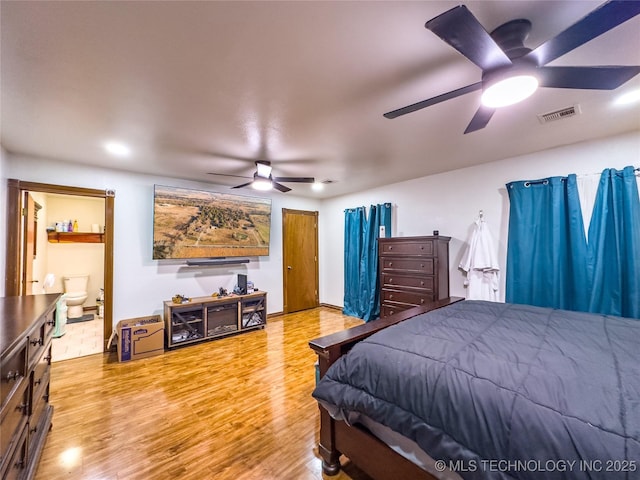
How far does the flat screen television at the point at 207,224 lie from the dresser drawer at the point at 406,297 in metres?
2.28

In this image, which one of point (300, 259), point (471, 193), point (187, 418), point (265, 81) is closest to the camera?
point (265, 81)

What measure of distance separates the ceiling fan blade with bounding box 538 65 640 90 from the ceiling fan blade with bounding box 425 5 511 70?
259 mm

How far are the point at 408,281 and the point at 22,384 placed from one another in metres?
3.70

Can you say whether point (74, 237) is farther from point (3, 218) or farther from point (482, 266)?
point (482, 266)

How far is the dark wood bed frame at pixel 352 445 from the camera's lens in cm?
132

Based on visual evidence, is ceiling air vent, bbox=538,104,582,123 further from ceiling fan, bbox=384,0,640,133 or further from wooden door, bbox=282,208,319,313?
wooden door, bbox=282,208,319,313

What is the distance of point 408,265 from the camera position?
12.5 feet

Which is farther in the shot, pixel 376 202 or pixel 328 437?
pixel 376 202

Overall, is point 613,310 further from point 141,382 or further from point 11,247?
point 11,247

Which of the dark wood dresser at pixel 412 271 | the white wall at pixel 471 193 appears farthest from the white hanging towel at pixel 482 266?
the dark wood dresser at pixel 412 271

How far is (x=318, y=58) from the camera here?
1.54 meters

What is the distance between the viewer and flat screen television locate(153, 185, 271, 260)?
12.5 feet

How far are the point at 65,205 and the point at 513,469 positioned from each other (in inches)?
290

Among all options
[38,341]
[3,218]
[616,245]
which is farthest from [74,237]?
[616,245]
